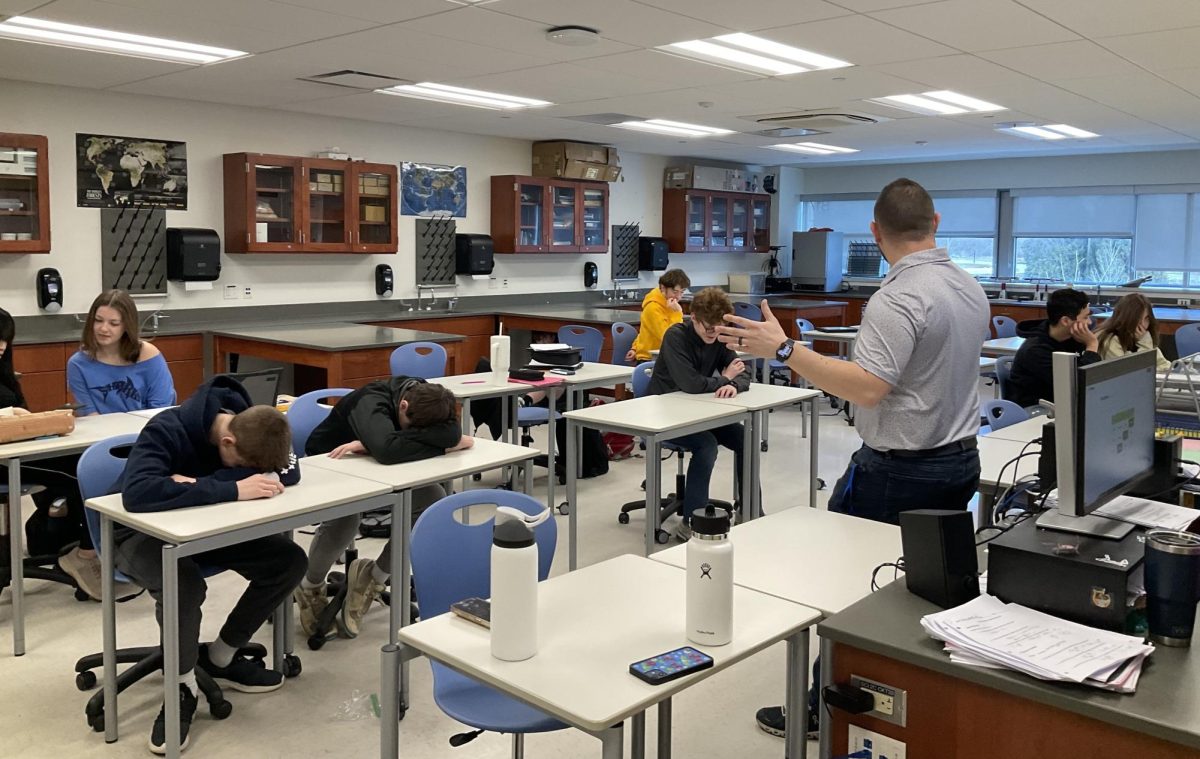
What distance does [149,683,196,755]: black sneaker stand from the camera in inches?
109

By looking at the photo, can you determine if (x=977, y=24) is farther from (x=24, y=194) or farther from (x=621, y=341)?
(x=24, y=194)

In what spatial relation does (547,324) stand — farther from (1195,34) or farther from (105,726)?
(105,726)

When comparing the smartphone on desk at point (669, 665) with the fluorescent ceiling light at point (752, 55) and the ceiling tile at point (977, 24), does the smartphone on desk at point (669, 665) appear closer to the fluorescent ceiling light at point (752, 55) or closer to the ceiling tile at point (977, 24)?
the ceiling tile at point (977, 24)

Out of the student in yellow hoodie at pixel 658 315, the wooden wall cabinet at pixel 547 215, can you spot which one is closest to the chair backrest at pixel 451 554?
the student in yellow hoodie at pixel 658 315

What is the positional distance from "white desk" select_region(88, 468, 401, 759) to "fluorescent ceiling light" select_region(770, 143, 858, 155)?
7590 mm

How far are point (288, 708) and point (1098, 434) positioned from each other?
2534 millimetres

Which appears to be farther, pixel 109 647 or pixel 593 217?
pixel 593 217

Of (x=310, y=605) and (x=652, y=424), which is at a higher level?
(x=652, y=424)

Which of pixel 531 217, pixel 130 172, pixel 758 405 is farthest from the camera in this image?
pixel 531 217

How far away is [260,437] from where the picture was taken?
288 centimetres

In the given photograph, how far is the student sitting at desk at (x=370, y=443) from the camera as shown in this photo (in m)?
3.38

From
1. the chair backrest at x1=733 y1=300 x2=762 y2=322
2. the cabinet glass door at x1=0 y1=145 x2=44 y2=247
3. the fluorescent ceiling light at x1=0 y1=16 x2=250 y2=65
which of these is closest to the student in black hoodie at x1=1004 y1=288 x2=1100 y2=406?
the fluorescent ceiling light at x1=0 y1=16 x2=250 y2=65

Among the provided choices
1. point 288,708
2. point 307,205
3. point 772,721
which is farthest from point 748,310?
point 288,708

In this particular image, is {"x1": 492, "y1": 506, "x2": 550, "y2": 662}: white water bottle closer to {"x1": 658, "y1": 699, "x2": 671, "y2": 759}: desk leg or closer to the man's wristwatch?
{"x1": 658, "y1": 699, "x2": 671, "y2": 759}: desk leg
